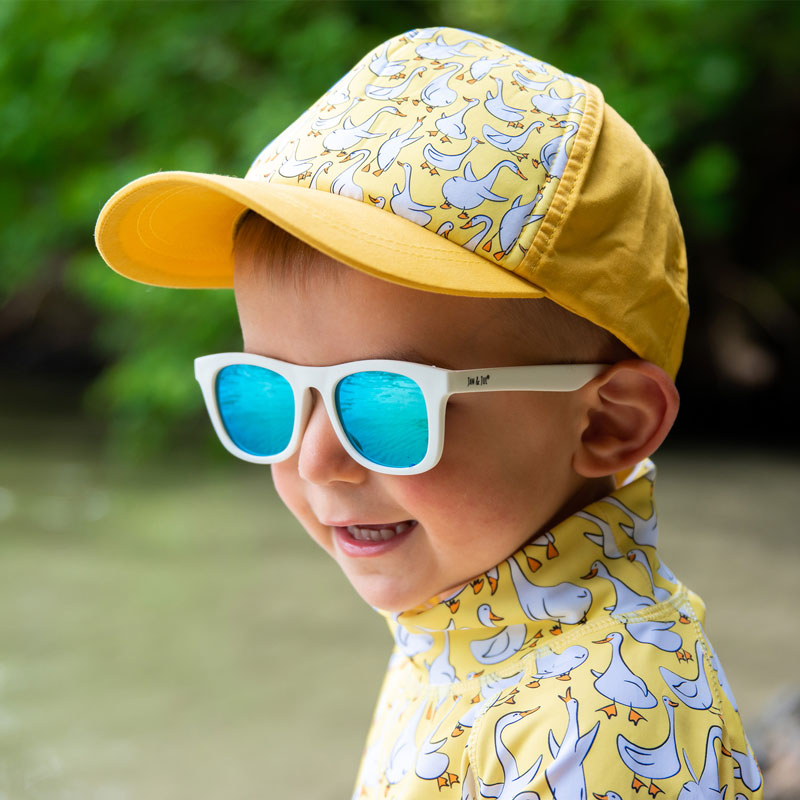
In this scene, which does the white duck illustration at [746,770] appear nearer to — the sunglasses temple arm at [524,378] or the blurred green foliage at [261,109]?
the sunglasses temple arm at [524,378]

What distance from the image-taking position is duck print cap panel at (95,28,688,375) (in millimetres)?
1009

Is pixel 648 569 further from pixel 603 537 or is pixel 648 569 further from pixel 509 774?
pixel 509 774

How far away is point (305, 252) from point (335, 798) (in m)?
1.79

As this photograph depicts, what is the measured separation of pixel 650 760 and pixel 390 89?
708 millimetres

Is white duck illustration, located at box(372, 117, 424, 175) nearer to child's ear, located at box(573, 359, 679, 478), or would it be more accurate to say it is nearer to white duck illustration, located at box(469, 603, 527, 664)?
child's ear, located at box(573, 359, 679, 478)

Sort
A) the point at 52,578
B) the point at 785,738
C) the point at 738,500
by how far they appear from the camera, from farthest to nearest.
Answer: the point at 738,500 → the point at 52,578 → the point at 785,738

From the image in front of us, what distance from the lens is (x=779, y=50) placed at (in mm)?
6078

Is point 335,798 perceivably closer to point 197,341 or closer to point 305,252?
point 305,252

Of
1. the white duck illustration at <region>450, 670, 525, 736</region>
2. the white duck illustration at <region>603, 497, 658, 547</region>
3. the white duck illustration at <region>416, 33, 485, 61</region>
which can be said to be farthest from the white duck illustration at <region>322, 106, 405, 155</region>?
the white duck illustration at <region>450, 670, 525, 736</region>

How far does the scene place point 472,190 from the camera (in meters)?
1.03

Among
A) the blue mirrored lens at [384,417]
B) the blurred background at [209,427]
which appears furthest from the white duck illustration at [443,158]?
the blurred background at [209,427]

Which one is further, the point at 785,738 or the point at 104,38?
the point at 104,38

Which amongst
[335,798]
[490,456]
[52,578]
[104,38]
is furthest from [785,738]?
[104,38]

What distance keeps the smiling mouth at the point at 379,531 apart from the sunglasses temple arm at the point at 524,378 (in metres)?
0.18
